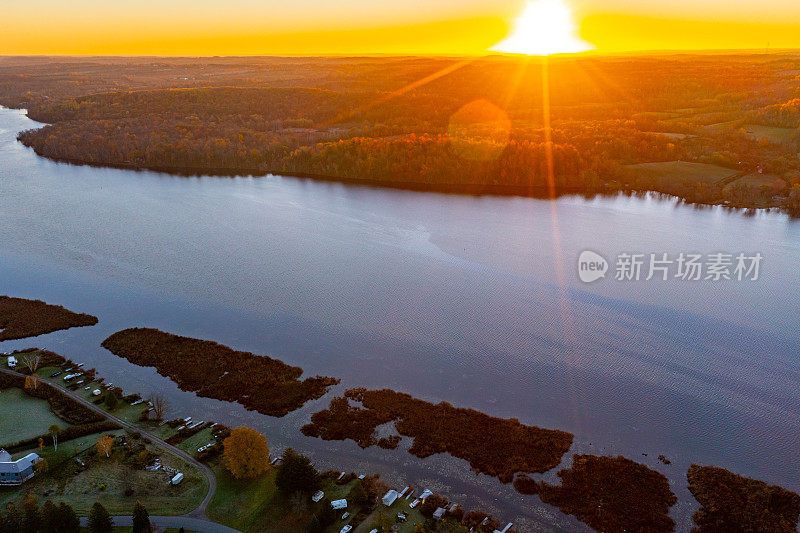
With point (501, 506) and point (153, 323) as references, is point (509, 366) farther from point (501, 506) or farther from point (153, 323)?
point (153, 323)

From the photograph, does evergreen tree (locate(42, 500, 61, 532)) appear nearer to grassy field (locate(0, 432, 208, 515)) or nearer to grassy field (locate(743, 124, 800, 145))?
grassy field (locate(0, 432, 208, 515))

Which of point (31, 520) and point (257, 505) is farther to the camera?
point (257, 505)

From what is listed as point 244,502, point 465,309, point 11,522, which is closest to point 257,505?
point 244,502

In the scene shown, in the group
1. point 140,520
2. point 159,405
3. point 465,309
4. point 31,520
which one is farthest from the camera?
point 465,309

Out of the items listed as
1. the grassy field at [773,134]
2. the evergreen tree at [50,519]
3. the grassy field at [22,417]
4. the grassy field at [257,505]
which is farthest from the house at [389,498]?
the grassy field at [773,134]

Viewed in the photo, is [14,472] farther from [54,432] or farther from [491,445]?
[491,445]

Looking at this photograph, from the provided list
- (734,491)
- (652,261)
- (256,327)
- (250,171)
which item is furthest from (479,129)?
(734,491)
